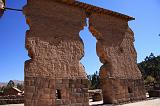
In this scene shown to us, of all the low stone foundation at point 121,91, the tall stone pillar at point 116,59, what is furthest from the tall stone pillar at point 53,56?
the low stone foundation at point 121,91

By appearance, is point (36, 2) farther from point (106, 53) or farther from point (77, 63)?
point (106, 53)

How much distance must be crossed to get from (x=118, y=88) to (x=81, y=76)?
3.01 meters

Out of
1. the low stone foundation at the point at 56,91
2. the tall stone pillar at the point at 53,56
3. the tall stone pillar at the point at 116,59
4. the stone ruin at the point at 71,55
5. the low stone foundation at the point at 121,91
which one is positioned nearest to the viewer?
the low stone foundation at the point at 56,91

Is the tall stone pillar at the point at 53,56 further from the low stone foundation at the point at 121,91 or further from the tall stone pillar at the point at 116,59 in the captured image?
the low stone foundation at the point at 121,91

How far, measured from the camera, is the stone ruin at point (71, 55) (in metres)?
11.5

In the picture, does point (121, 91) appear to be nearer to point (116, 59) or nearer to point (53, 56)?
point (116, 59)

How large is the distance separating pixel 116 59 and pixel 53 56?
497 cm

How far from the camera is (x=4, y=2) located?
11.9 m

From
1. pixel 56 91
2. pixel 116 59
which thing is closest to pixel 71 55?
pixel 56 91

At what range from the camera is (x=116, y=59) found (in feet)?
50.5

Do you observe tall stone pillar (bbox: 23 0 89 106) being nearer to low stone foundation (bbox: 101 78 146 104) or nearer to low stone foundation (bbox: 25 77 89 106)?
low stone foundation (bbox: 25 77 89 106)

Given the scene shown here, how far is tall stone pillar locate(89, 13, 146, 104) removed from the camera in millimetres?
14586

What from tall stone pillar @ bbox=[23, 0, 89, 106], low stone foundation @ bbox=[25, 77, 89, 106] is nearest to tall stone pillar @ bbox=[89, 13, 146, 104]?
tall stone pillar @ bbox=[23, 0, 89, 106]

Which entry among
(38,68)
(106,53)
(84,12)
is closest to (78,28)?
(84,12)
